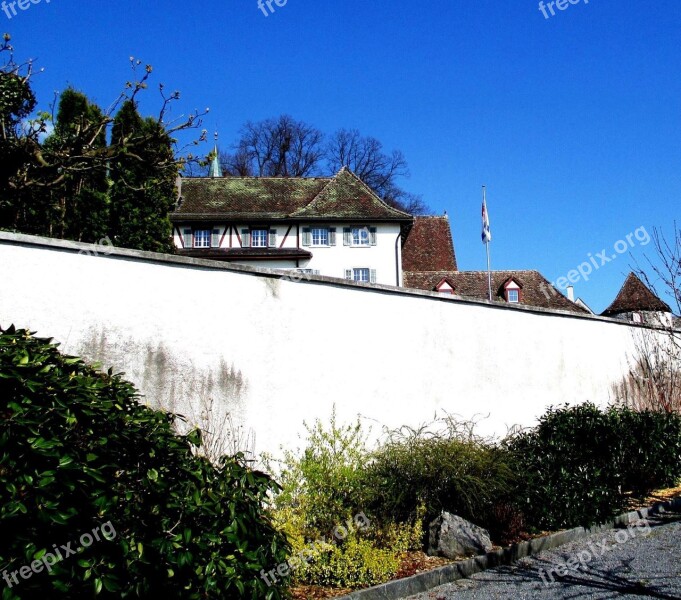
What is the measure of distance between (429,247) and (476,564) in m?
34.8

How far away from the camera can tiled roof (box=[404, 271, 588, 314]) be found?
3565 cm

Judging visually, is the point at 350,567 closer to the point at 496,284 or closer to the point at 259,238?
the point at 259,238

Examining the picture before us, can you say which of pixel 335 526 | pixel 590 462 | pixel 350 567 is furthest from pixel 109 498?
pixel 590 462

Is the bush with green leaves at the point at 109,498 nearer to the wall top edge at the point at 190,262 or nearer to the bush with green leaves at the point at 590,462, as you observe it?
the wall top edge at the point at 190,262

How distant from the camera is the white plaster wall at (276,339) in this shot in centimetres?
561

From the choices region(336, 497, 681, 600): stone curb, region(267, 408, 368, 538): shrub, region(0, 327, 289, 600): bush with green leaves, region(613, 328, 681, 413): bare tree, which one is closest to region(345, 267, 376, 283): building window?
region(613, 328, 681, 413): bare tree

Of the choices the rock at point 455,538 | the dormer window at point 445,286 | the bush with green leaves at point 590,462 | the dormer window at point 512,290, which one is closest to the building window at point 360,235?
the dormer window at point 445,286

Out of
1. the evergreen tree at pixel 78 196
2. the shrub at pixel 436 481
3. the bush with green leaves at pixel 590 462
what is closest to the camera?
the shrub at pixel 436 481

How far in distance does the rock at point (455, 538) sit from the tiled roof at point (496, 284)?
96.7ft

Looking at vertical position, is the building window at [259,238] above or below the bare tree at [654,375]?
above

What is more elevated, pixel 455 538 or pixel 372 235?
pixel 372 235

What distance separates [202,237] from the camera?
111 feet

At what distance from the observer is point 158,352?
6.01 metres

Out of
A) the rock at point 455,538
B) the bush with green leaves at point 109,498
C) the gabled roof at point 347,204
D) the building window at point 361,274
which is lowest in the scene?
the rock at point 455,538
